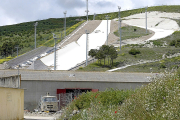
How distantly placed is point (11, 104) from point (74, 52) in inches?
2073

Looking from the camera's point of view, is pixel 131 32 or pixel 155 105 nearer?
pixel 155 105

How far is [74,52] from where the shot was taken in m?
74.1

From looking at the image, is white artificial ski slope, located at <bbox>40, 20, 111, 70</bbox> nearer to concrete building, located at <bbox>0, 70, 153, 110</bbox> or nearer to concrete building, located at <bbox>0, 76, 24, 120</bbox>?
concrete building, located at <bbox>0, 70, 153, 110</bbox>

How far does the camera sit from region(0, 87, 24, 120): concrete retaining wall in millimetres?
20030

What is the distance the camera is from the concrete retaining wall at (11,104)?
2003cm

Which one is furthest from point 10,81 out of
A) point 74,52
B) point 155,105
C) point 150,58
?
point 74,52

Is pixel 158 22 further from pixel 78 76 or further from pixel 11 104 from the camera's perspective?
pixel 11 104

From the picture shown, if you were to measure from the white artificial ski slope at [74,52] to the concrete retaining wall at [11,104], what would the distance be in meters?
36.8

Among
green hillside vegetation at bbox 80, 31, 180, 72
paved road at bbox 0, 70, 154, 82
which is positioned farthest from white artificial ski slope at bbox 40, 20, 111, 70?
paved road at bbox 0, 70, 154, 82

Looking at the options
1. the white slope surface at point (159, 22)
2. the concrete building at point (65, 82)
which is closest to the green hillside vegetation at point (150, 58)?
the white slope surface at point (159, 22)

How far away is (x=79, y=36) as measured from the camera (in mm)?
92125

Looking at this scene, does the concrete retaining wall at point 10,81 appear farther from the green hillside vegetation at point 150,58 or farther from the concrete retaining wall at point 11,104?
the green hillside vegetation at point 150,58

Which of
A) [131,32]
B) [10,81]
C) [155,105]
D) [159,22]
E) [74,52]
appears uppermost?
[159,22]

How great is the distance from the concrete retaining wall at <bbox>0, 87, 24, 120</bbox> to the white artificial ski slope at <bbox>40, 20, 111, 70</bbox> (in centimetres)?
3676
